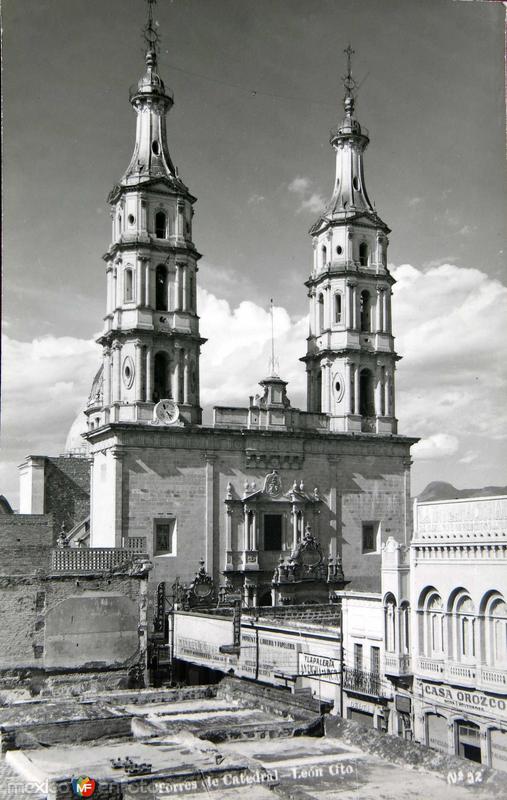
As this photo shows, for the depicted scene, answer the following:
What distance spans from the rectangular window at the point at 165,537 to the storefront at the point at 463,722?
17059 mm

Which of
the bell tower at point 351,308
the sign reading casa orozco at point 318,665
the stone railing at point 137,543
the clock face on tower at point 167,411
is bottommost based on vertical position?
the sign reading casa orozco at point 318,665

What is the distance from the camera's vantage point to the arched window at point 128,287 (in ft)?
150

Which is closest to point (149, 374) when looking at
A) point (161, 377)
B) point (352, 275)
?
point (161, 377)

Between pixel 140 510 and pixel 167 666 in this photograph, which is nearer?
pixel 167 666

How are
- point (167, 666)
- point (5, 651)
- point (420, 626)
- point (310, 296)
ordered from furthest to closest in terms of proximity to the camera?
point (310, 296) < point (167, 666) < point (5, 651) < point (420, 626)

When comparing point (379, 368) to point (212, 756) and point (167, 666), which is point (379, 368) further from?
point (212, 756)

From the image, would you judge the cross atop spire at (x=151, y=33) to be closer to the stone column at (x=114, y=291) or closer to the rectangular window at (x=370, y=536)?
the stone column at (x=114, y=291)

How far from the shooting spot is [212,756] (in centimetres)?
1828

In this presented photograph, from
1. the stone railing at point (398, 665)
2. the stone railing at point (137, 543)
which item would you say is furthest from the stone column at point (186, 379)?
the stone railing at point (398, 665)

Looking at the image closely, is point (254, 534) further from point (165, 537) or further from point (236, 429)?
point (236, 429)

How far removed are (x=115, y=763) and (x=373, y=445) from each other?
3234 centimetres

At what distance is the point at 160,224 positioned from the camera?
47.0 m

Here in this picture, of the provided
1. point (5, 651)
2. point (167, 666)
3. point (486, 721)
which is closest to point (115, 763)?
point (486, 721)

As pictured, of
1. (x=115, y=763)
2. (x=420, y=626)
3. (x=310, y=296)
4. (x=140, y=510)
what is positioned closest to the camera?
(x=115, y=763)
